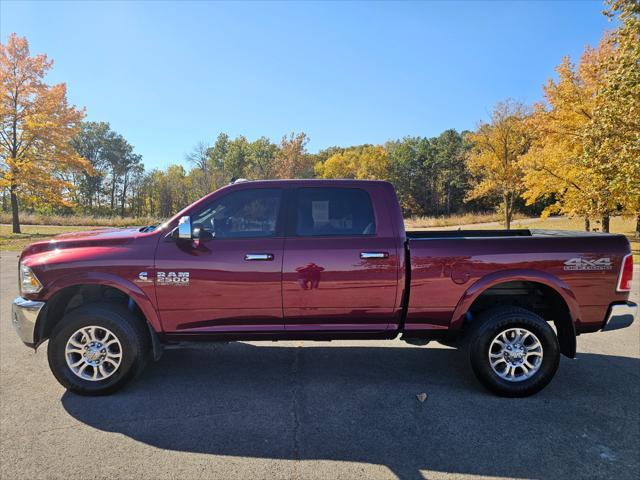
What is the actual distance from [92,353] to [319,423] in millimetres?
2238

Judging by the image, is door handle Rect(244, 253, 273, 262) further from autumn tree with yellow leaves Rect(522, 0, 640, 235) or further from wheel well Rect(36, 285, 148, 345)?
autumn tree with yellow leaves Rect(522, 0, 640, 235)

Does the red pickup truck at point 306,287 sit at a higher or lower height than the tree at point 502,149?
lower

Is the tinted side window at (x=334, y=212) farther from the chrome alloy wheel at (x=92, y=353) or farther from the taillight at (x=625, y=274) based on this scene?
the taillight at (x=625, y=274)

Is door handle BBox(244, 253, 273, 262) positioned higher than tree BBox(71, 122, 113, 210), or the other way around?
tree BBox(71, 122, 113, 210)

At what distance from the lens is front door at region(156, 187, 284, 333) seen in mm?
3625

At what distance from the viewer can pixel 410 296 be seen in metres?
3.70

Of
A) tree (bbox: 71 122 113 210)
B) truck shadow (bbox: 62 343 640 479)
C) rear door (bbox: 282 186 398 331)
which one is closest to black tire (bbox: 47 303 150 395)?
truck shadow (bbox: 62 343 640 479)

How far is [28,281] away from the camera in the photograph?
3686 millimetres

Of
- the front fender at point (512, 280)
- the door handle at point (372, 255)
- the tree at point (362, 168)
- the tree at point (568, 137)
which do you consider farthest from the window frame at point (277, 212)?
the tree at point (362, 168)

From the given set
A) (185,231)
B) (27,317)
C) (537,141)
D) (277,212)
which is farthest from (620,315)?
(537,141)

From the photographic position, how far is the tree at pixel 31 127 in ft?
71.5

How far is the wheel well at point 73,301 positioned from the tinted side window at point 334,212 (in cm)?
189

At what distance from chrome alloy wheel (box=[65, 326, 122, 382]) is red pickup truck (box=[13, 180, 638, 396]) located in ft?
0.04

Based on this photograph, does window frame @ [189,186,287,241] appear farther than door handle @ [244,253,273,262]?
Yes
